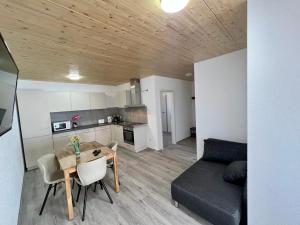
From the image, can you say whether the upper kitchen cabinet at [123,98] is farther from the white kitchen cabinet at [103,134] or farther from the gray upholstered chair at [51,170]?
the gray upholstered chair at [51,170]

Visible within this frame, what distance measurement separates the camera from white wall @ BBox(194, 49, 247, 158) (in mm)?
2551

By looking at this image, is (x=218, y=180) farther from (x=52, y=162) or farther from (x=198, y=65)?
(x=52, y=162)

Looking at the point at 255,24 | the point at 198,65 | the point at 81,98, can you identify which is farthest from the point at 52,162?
the point at 198,65

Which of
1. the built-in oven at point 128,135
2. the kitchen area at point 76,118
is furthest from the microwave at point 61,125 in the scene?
the built-in oven at point 128,135

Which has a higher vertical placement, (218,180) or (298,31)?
(298,31)

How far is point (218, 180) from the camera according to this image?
1.94 meters

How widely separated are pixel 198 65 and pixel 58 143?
4.60 m

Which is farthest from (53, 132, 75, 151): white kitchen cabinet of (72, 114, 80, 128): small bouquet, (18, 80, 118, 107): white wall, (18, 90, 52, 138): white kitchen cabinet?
(18, 80, 118, 107): white wall

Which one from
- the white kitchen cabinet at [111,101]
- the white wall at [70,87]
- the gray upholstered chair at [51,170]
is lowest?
the gray upholstered chair at [51,170]

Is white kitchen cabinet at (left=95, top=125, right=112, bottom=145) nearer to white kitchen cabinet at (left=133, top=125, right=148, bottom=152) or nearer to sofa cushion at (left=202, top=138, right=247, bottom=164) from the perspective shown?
white kitchen cabinet at (left=133, top=125, right=148, bottom=152)

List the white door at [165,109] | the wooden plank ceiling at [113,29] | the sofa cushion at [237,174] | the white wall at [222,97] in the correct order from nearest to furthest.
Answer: the wooden plank ceiling at [113,29] → the sofa cushion at [237,174] → the white wall at [222,97] → the white door at [165,109]

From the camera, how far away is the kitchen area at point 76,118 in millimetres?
3518

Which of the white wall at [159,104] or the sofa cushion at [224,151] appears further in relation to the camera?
the white wall at [159,104]

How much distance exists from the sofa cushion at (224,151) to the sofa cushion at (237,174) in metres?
0.45
